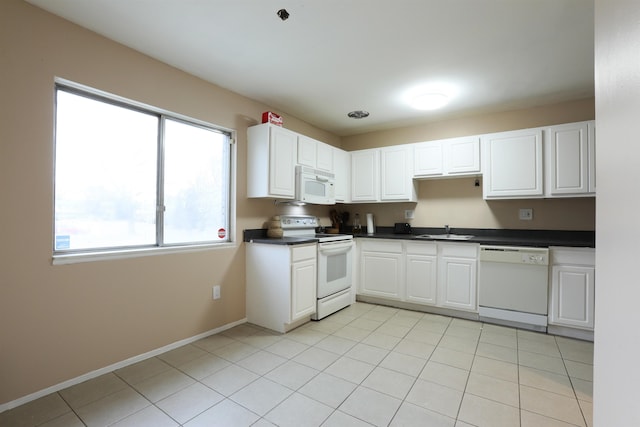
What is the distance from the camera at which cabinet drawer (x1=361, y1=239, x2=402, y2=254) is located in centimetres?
366

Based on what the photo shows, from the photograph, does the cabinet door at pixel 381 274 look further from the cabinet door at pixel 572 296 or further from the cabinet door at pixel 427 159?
the cabinet door at pixel 572 296

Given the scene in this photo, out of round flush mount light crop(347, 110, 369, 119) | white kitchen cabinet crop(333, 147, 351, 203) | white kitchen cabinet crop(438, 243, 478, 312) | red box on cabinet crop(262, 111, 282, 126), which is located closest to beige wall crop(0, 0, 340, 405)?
red box on cabinet crop(262, 111, 282, 126)

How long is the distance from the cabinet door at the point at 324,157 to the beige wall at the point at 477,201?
0.90 m

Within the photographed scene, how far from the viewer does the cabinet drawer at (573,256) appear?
8.82ft

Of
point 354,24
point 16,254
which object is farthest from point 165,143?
point 354,24

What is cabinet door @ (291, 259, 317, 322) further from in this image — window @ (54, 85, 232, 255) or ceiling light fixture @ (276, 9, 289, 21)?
ceiling light fixture @ (276, 9, 289, 21)

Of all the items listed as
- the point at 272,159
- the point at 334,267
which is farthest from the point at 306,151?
the point at 334,267

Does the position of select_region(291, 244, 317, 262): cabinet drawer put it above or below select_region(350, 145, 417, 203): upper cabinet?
below

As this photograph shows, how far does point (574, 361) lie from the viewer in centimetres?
233

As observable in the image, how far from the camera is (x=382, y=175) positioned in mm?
4074

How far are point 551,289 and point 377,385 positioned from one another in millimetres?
2091

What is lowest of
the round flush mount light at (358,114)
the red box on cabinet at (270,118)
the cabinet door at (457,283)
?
the cabinet door at (457,283)

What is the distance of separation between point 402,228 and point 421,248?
2.14ft

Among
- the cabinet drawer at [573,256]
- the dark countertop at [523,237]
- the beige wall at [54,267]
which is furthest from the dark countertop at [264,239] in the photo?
the cabinet drawer at [573,256]
